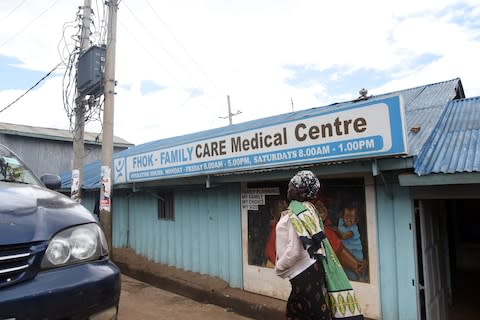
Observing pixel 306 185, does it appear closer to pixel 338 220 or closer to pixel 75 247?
pixel 75 247

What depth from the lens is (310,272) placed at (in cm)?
251

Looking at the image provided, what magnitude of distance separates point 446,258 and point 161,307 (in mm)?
4887

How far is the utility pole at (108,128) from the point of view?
7.91 meters

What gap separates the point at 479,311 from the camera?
6.19 m

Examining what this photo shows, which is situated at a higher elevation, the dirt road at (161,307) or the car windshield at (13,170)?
the car windshield at (13,170)

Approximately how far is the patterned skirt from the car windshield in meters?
2.30

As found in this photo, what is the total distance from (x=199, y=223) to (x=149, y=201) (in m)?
1.90

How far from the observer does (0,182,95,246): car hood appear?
6.48 ft

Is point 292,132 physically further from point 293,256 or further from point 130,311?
point 130,311

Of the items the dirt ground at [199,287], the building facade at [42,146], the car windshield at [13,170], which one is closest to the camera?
the car windshield at [13,170]

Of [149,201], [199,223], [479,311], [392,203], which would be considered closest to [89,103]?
[149,201]

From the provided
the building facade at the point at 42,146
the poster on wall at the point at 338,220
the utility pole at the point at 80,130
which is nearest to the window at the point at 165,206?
the utility pole at the point at 80,130

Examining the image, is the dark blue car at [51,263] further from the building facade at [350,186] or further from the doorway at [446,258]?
the doorway at [446,258]

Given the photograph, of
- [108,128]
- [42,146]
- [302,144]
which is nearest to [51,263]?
[302,144]
